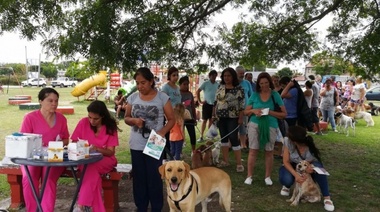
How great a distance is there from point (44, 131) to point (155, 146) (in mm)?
1249

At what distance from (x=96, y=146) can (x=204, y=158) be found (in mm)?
2631

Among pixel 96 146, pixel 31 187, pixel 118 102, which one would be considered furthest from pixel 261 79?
pixel 118 102

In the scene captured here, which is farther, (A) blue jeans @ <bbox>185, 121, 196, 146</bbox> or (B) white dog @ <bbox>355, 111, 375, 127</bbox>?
(B) white dog @ <bbox>355, 111, 375, 127</bbox>

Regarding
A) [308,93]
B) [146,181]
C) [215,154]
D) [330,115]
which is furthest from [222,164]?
[330,115]

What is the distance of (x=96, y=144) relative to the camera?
3.93 meters

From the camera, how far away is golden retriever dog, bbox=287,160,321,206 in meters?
4.55

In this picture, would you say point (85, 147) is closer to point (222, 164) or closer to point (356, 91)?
point (222, 164)

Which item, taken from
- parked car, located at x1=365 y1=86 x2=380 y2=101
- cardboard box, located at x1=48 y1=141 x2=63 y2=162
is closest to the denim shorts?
cardboard box, located at x1=48 y1=141 x2=63 y2=162

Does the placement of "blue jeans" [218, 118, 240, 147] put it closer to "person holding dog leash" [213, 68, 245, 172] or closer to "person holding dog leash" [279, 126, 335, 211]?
"person holding dog leash" [213, 68, 245, 172]

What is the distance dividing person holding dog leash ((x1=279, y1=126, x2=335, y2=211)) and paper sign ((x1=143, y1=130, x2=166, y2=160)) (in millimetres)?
1844

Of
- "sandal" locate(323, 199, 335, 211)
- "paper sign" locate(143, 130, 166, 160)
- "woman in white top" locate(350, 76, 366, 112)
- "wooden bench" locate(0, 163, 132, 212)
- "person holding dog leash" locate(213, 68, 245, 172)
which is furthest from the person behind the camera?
"woman in white top" locate(350, 76, 366, 112)

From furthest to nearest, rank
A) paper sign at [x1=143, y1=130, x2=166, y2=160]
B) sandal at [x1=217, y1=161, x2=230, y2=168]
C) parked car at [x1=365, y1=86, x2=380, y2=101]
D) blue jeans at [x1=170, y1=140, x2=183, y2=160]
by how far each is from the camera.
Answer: parked car at [x1=365, y1=86, x2=380, y2=101], sandal at [x1=217, y1=161, x2=230, y2=168], blue jeans at [x1=170, y1=140, x2=183, y2=160], paper sign at [x1=143, y1=130, x2=166, y2=160]

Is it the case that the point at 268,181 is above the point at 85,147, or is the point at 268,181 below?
below

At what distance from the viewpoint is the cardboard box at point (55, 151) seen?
328cm
